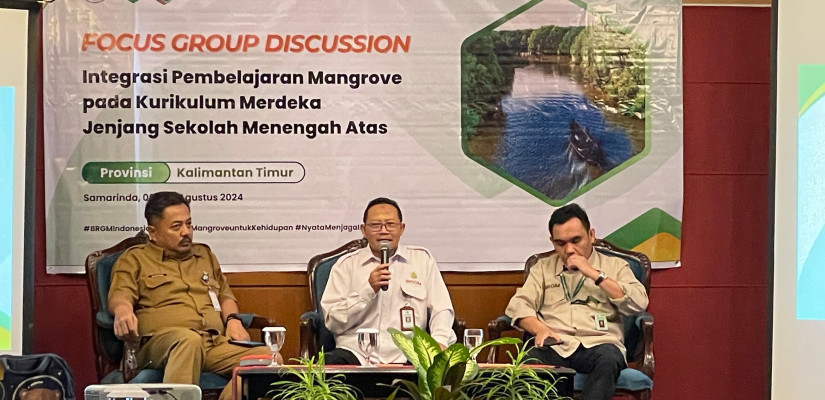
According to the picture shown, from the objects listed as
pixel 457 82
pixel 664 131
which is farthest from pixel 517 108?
pixel 664 131

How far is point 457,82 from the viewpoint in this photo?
5.11 m

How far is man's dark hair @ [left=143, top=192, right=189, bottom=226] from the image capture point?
455 centimetres

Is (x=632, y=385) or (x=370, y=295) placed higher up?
(x=370, y=295)

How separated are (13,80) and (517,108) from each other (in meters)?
2.38

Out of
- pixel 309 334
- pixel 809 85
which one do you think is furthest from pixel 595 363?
pixel 809 85

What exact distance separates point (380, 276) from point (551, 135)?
1312 millimetres

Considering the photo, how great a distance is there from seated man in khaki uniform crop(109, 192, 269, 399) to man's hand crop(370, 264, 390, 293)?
0.56m

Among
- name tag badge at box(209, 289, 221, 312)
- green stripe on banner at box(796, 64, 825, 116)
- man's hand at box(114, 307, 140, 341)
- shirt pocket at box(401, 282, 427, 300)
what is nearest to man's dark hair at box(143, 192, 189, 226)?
name tag badge at box(209, 289, 221, 312)

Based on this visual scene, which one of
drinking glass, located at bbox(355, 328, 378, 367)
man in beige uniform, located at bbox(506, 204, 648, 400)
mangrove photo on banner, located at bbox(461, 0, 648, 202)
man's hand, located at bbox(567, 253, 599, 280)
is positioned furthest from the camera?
mangrove photo on banner, located at bbox(461, 0, 648, 202)

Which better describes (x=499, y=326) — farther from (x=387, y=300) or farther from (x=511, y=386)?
(x=511, y=386)

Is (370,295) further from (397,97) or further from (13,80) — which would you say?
(13,80)

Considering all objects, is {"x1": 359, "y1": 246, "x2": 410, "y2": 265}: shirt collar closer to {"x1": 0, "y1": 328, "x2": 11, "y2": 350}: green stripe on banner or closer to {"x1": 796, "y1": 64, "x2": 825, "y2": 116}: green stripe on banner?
{"x1": 0, "y1": 328, "x2": 11, "y2": 350}: green stripe on banner

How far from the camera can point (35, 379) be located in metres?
3.72

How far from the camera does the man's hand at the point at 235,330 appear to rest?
441 cm
